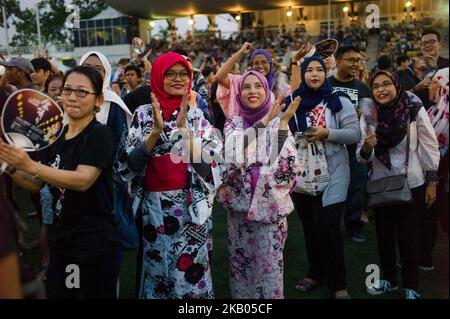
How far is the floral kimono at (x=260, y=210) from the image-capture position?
8.87ft

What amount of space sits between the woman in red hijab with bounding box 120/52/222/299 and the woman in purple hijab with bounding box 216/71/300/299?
8.7 inches

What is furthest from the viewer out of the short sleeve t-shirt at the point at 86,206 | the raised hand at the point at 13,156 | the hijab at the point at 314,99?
the hijab at the point at 314,99

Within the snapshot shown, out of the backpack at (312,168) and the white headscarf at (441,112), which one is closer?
the white headscarf at (441,112)

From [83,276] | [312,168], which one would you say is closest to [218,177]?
[312,168]

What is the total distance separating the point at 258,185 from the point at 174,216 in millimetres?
564

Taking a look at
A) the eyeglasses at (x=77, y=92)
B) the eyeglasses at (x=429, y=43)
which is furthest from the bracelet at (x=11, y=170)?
the eyeglasses at (x=429, y=43)

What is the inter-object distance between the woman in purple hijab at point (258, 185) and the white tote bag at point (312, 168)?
0.21 metres

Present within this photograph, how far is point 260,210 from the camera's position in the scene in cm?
269

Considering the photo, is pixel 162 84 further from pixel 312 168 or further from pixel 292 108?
pixel 312 168

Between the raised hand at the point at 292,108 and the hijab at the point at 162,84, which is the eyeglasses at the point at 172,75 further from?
the raised hand at the point at 292,108

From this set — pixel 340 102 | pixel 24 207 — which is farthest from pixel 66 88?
pixel 24 207

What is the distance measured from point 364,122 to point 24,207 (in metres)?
4.55

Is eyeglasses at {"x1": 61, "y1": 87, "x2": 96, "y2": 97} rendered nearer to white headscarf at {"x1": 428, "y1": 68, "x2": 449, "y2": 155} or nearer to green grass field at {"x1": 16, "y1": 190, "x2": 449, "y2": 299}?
green grass field at {"x1": 16, "y1": 190, "x2": 449, "y2": 299}
